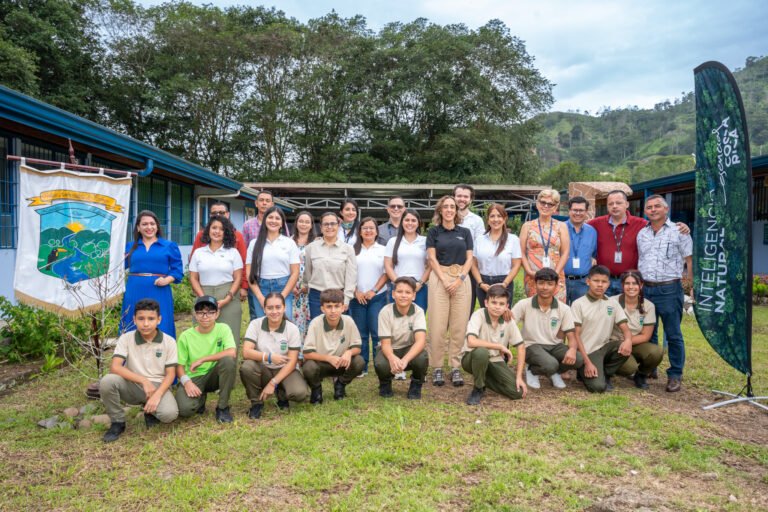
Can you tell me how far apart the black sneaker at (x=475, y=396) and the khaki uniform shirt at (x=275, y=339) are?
4.81 ft

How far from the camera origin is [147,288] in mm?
4297

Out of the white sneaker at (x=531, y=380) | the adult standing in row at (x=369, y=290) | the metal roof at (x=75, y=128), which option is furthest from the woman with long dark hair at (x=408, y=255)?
the metal roof at (x=75, y=128)

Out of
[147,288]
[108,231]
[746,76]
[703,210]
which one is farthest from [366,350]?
[746,76]

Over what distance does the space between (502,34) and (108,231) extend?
28.5 metres

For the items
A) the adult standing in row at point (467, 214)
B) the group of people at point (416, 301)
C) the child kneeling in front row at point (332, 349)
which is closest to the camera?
the group of people at point (416, 301)

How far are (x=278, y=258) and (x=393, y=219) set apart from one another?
1342 mm

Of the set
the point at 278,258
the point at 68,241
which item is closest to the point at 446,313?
the point at 278,258

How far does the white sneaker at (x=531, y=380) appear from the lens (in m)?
4.60

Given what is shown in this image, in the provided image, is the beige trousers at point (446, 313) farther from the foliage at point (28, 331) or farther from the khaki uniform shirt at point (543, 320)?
the foliage at point (28, 331)

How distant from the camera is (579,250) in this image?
16.0 feet

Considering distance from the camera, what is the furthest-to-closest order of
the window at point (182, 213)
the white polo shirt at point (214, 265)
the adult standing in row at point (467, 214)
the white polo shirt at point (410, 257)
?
the window at point (182, 213) → the adult standing in row at point (467, 214) → the white polo shirt at point (410, 257) → the white polo shirt at point (214, 265)

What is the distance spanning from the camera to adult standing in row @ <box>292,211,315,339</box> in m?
4.91

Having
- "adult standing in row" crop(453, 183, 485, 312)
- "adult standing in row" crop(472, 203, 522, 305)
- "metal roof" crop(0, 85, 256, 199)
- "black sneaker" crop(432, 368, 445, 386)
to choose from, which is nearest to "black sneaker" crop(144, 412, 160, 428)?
"black sneaker" crop(432, 368, 445, 386)

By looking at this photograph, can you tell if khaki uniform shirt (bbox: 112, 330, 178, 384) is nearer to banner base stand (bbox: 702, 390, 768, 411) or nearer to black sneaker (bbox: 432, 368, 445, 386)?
black sneaker (bbox: 432, 368, 445, 386)
